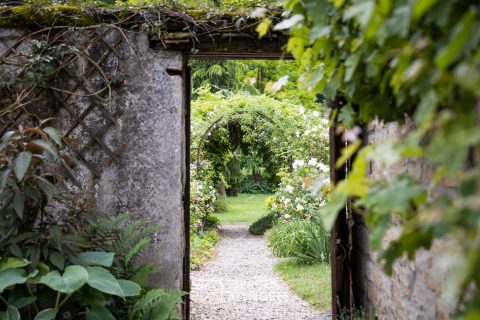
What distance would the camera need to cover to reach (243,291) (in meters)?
6.80

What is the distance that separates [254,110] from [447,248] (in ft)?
30.5

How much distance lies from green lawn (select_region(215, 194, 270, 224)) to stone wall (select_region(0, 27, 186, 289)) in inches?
385

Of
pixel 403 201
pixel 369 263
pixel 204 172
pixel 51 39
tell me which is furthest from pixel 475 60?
pixel 204 172

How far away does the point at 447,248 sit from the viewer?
1.11 metres

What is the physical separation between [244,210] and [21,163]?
13200 mm

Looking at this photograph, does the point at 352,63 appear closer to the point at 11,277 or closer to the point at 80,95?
the point at 11,277

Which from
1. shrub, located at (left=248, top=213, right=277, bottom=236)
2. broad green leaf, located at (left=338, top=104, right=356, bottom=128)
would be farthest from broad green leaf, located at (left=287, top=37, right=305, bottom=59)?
shrub, located at (left=248, top=213, right=277, bottom=236)

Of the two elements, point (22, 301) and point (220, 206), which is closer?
point (22, 301)

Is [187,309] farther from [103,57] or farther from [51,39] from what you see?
[51,39]

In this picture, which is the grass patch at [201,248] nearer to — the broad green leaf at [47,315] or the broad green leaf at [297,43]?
the broad green leaf at [47,315]

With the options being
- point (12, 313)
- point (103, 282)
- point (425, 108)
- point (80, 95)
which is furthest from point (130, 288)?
point (425, 108)

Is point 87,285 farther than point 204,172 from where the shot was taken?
No

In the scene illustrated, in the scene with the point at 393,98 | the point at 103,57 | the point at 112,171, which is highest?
the point at 103,57

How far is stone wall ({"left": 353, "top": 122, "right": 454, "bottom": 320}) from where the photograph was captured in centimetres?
220
